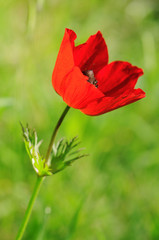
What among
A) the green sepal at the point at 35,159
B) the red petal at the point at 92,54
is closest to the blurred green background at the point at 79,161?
the green sepal at the point at 35,159

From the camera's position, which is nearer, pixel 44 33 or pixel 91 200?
pixel 91 200

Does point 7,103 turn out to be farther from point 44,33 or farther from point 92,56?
point 44,33

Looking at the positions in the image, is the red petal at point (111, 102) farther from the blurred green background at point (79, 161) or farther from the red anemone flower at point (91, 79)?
the blurred green background at point (79, 161)

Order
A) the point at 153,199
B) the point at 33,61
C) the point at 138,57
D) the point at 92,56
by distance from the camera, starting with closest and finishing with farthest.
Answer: the point at 92,56
the point at 153,199
the point at 33,61
the point at 138,57

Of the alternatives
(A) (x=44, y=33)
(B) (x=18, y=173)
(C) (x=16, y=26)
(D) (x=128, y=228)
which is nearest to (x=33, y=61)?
(A) (x=44, y=33)

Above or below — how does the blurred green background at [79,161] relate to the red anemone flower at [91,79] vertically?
below

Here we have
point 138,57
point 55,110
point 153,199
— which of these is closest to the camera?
point 153,199

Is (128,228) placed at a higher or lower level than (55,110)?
lower
